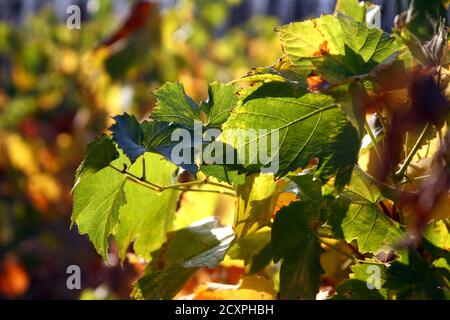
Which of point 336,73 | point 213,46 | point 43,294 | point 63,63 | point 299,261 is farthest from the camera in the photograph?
point 213,46

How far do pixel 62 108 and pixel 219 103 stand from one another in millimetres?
4541

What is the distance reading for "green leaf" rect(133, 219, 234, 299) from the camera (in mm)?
808

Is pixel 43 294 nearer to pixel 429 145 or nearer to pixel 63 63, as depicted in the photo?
pixel 63 63

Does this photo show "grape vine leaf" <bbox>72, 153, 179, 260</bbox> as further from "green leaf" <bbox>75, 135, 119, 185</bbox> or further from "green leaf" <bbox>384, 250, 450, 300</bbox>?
"green leaf" <bbox>384, 250, 450, 300</bbox>

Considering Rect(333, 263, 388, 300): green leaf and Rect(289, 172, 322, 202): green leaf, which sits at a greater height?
Rect(289, 172, 322, 202): green leaf

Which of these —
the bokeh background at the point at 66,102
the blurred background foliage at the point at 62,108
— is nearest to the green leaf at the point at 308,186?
the bokeh background at the point at 66,102

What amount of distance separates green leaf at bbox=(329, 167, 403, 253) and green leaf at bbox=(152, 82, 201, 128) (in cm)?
15

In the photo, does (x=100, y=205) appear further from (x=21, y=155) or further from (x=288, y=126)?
(x=21, y=155)

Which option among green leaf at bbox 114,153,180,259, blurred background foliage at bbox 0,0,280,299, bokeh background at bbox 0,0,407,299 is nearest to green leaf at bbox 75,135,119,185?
green leaf at bbox 114,153,180,259

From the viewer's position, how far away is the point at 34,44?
5332 mm

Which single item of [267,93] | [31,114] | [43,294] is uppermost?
[267,93]
